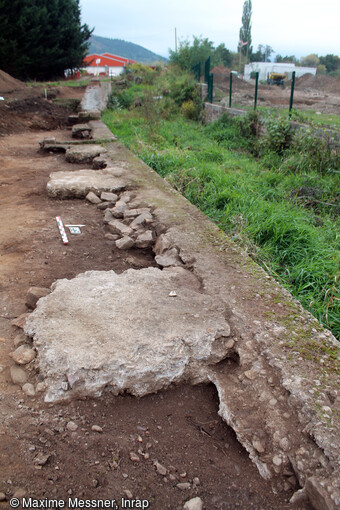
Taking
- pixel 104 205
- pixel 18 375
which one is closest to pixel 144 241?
pixel 104 205

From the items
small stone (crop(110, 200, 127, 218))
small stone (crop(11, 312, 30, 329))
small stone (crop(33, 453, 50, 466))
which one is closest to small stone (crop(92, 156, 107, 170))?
small stone (crop(110, 200, 127, 218))

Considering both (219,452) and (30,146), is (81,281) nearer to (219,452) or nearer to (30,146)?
(219,452)

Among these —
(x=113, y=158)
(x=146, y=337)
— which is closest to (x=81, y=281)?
(x=146, y=337)

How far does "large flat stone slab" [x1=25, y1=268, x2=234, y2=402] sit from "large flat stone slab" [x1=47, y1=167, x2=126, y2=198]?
6.88ft

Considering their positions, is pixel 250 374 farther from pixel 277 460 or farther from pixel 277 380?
pixel 277 460

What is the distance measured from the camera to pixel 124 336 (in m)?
1.74

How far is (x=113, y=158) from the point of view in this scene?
5.28m

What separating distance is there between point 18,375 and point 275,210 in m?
2.96

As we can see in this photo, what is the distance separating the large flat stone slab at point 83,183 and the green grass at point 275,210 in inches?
29.6

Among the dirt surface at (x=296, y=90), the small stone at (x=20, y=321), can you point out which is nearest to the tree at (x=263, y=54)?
the dirt surface at (x=296, y=90)

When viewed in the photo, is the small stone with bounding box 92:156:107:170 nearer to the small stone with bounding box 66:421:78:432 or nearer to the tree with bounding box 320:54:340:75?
the small stone with bounding box 66:421:78:432

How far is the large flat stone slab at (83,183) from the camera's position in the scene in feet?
13.2

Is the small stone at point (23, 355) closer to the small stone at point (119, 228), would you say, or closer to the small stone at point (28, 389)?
the small stone at point (28, 389)

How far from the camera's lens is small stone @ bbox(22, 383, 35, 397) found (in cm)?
156
